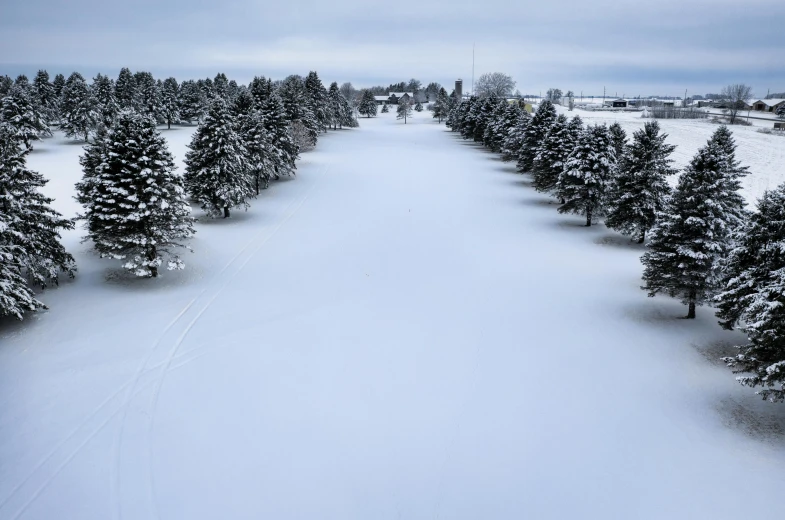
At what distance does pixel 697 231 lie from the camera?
16594 mm

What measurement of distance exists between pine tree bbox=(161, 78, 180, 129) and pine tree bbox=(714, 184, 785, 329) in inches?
3211

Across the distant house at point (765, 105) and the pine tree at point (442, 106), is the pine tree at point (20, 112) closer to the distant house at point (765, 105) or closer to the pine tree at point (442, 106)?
the pine tree at point (442, 106)

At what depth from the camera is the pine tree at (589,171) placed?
2929 centimetres

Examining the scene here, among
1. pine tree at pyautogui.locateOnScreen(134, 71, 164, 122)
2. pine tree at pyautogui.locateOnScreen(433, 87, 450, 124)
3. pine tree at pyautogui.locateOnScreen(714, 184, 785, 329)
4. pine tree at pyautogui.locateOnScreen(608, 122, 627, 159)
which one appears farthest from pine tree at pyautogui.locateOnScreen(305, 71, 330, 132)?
pine tree at pyautogui.locateOnScreen(714, 184, 785, 329)

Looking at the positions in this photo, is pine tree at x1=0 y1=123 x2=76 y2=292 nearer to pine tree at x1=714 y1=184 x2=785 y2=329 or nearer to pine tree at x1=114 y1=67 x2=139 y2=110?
pine tree at x1=714 y1=184 x2=785 y2=329

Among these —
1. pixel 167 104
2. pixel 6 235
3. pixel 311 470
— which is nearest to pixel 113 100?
pixel 167 104

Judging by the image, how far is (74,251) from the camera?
23500mm

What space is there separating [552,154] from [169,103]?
221 ft

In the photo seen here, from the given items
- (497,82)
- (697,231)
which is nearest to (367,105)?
(497,82)

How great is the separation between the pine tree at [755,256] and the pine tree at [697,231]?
7.52 feet

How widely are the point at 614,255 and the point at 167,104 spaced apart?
3022 inches

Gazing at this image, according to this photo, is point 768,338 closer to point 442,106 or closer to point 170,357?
point 170,357

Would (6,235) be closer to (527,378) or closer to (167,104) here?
(527,378)

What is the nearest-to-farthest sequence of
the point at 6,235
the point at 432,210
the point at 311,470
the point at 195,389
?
1. the point at 311,470
2. the point at 195,389
3. the point at 6,235
4. the point at 432,210
